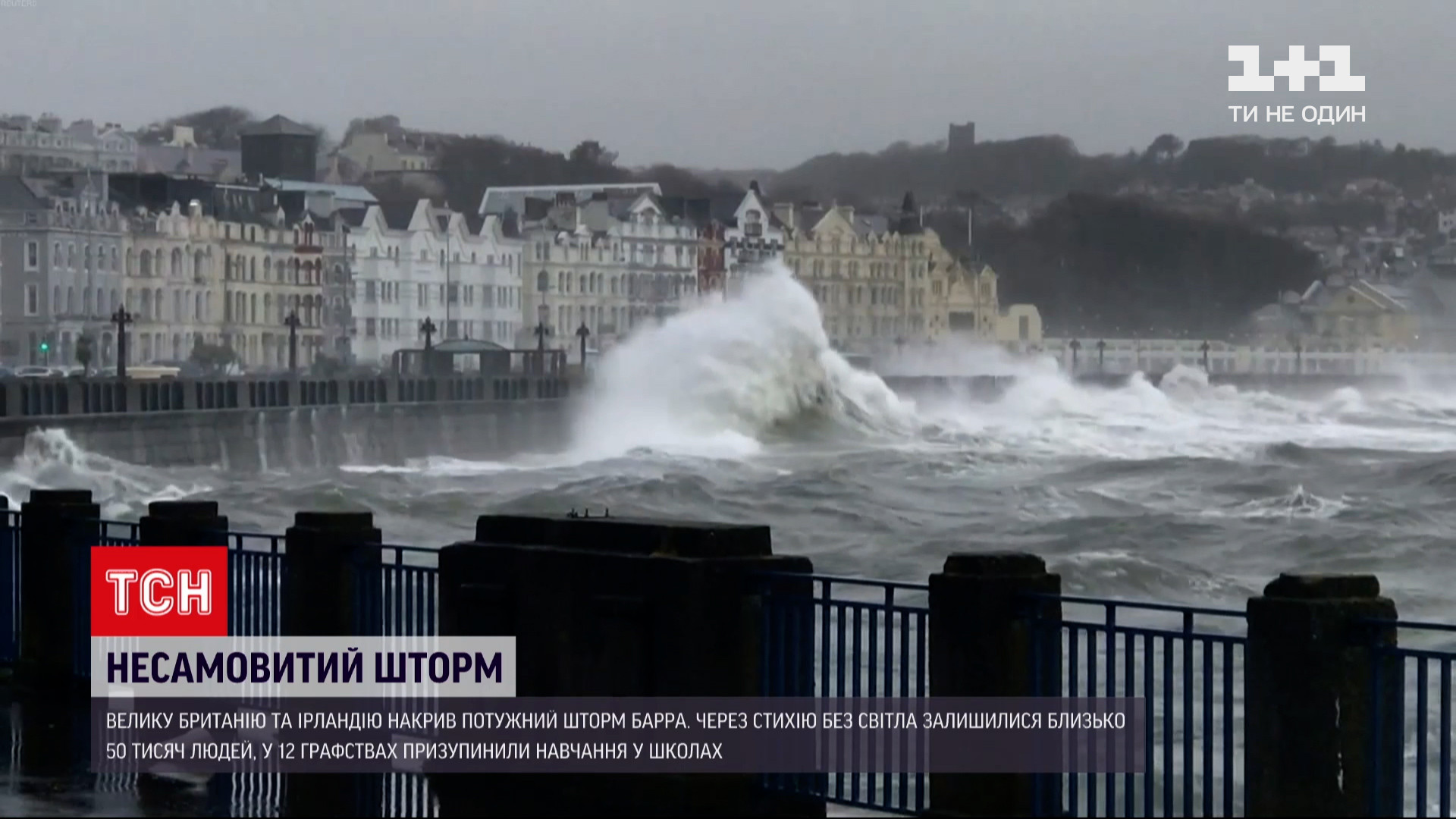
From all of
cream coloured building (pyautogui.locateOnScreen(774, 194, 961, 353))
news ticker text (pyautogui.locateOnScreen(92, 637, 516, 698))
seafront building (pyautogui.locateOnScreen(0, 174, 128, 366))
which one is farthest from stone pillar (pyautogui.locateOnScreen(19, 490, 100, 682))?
cream coloured building (pyautogui.locateOnScreen(774, 194, 961, 353))

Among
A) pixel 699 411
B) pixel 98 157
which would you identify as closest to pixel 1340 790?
pixel 699 411

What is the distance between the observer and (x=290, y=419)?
57.1m

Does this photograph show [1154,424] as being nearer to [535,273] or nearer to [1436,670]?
[535,273]

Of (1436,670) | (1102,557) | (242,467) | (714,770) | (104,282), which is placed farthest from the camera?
(104,282)

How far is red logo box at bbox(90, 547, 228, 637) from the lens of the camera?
A: 34.2 feet

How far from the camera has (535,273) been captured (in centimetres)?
11594

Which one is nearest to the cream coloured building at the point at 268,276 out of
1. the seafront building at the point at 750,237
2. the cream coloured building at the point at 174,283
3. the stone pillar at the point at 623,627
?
the cream coloured building at the point at 174,283

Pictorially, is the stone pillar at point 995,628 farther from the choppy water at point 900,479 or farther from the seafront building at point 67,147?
the seafront building at point 67,147

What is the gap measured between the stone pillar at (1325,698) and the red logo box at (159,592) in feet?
16.0

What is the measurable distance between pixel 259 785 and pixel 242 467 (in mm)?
46454

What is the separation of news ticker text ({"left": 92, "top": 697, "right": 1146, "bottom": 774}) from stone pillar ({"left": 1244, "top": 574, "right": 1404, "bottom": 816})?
2.90 feet

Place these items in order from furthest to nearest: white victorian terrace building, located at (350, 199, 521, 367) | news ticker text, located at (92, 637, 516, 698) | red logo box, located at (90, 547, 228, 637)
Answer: white victorian terrace building, located at (350, 199, 521, 367)
red logo box, located at (90, 547, 228, 637)
news ticker text, located at (92, 637, 516, 698)

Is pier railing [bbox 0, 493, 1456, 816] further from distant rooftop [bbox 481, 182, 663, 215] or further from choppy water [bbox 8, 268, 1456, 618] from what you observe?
distant rooftop [bbox 481, 182, 663, 215]

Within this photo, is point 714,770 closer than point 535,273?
Yes
